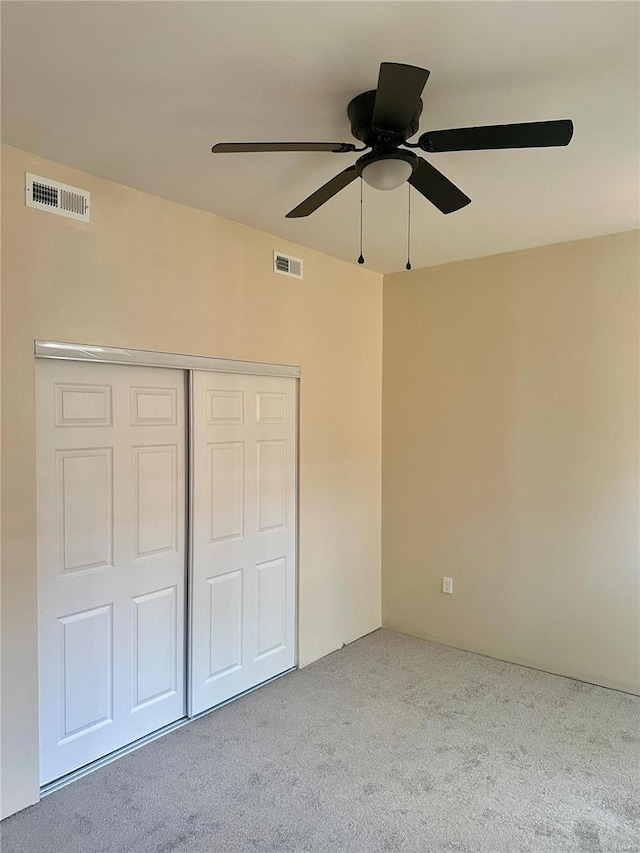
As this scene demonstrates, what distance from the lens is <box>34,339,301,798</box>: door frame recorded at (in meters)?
2.47

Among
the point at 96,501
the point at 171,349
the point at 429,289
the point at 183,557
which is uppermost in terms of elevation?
the point at 429,289

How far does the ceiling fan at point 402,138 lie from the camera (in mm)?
1513

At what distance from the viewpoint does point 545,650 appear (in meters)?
3.62

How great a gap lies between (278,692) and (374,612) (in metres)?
1.22

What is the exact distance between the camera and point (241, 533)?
3.33 metres

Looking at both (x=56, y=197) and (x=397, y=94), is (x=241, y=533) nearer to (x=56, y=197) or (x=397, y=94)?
(x=56, y=197)

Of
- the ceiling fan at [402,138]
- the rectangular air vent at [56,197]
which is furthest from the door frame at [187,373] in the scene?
the ceiling fan at [402,138]

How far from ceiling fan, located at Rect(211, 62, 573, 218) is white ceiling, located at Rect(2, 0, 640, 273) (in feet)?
0.60

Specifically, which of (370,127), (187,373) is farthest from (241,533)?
(370,127)

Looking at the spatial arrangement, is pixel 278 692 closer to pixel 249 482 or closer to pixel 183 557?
pixel 183 557

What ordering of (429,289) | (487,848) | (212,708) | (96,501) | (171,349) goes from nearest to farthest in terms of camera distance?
(487,848), (96,501), (171,349), (212,708), (429,289)

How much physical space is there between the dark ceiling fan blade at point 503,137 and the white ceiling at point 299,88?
0.91 ft

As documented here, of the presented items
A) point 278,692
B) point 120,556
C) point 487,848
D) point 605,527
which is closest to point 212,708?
point 278,692

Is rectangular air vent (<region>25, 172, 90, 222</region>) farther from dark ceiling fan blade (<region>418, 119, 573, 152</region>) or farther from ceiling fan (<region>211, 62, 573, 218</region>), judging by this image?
dark ceiling fan blade (<region>418, 119, 573, 152</region>)
